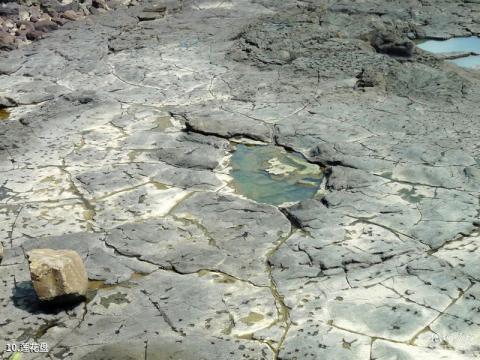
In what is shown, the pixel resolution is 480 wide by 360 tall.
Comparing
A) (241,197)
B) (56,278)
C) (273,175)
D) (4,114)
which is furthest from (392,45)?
(56,278)

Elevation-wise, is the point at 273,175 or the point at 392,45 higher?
the point at 392,45

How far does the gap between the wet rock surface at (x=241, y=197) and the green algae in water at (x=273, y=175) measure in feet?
0.30

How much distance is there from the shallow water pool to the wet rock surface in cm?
18

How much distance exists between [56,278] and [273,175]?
1.76 metres

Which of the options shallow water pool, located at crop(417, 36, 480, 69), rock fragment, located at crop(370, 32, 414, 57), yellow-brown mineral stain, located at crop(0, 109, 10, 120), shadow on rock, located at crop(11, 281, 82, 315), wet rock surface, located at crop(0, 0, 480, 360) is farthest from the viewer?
shallow water pool, located at crop(417, 36, 480, 69)

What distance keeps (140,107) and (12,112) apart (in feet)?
3.68

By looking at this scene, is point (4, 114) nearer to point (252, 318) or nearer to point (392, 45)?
point (252, 318)

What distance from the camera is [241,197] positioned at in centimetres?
395

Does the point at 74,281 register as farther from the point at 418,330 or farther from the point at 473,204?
the point at 473,204

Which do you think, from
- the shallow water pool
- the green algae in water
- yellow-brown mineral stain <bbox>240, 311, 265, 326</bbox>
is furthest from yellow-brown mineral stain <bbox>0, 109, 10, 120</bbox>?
the shallow water pool

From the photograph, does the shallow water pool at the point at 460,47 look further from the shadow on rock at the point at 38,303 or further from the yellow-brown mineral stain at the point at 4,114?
the shadow on rock at the point at 38,303

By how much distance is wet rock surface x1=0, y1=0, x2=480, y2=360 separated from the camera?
2807 mm

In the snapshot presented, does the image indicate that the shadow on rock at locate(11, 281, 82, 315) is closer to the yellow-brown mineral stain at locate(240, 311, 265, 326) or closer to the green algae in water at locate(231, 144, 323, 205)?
the yellow-brown mineral stain at locate(240, 311, 265, 326)

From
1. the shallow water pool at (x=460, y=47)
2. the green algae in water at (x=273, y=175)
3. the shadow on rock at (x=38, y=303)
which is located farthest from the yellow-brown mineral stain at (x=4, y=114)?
the shallow water pool at (x=460, y=47)
